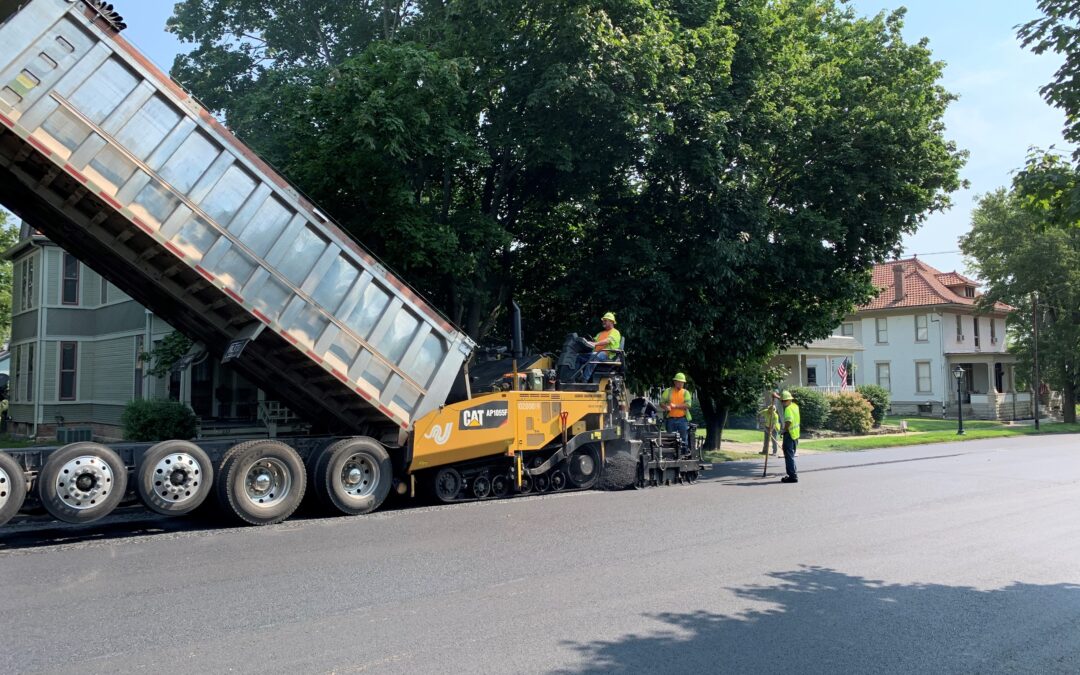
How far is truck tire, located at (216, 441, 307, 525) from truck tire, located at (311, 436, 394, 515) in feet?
0.87

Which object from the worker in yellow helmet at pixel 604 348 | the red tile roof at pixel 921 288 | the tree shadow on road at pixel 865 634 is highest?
the red tile roof at pixel 921 288

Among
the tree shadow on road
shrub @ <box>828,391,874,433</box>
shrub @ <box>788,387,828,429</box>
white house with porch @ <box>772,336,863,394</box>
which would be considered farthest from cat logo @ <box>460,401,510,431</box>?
white house with porch @ <box>772,336,863,394</box>

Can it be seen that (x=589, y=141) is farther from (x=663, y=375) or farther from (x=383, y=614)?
(x=383, y=614)

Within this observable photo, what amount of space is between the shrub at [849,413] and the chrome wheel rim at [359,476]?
23.9 meters

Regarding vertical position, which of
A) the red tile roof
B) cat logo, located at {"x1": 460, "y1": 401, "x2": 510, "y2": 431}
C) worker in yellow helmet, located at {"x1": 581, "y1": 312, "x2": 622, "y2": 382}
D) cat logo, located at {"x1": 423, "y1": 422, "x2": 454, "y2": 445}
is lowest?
cat logo, located at {"x1": 423, "y1": 422, "x2": 454, "y2": 445}

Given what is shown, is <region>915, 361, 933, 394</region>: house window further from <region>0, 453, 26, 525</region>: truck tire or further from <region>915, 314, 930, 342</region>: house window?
<region>0, 453, 26, 525</region>: truck tire

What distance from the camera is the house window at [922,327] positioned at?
152ft

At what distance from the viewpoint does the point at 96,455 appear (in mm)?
8492

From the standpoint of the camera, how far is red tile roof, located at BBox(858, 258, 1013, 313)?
46.6 m

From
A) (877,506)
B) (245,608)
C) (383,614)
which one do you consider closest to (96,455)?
(245,608)

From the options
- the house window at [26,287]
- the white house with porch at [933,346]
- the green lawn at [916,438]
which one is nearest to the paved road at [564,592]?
the green lawn at [916,438]

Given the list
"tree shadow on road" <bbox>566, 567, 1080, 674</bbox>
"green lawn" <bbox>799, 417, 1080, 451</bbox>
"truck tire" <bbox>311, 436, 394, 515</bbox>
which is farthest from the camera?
"green lawn" <bbox>799, 417, 1080, 451</bbox>

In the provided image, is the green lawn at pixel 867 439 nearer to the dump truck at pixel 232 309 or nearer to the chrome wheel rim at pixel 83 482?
the dump truck at pixel 232 309

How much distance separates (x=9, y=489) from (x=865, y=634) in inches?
297
